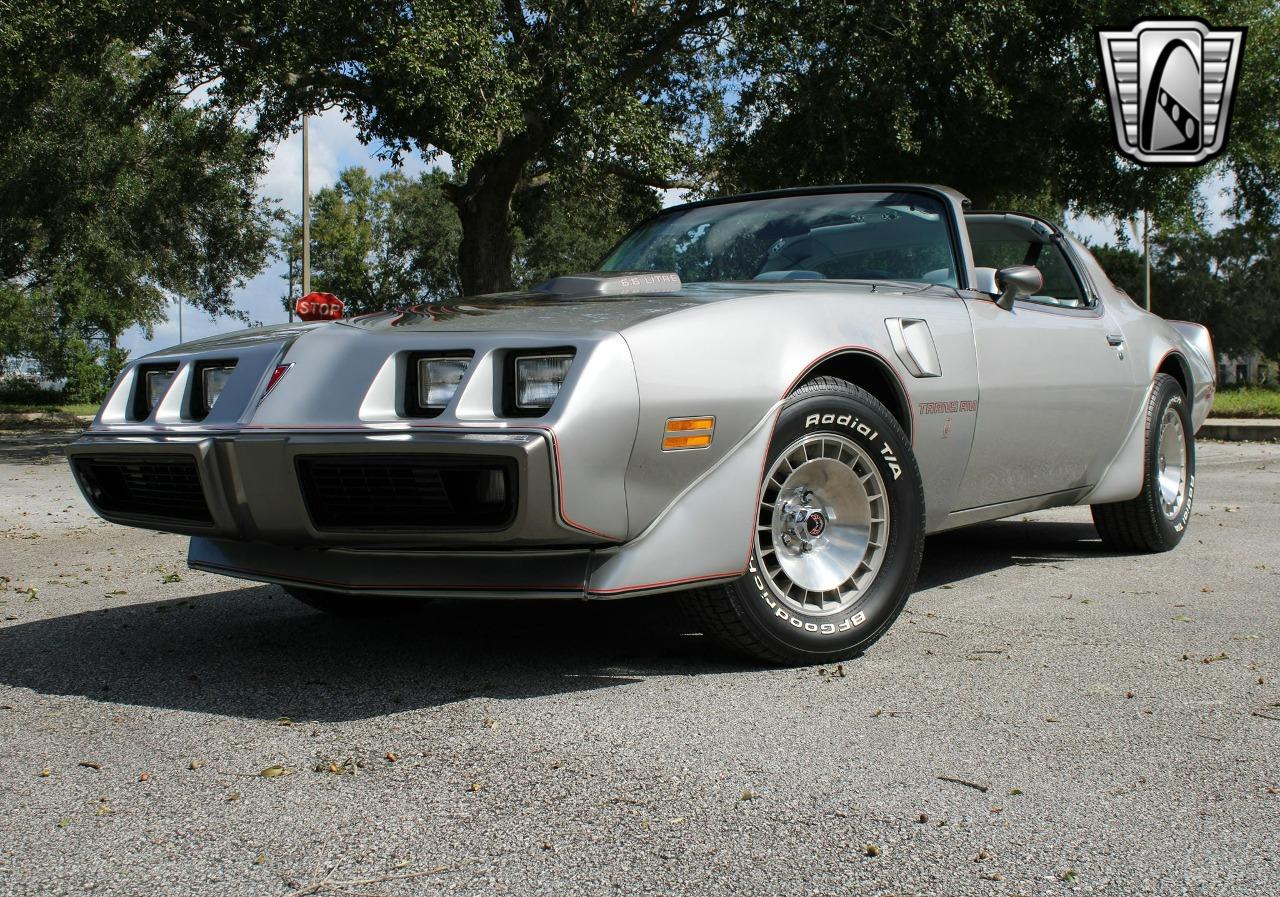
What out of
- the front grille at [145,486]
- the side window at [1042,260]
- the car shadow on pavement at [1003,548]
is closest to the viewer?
the front grille at [145,486]

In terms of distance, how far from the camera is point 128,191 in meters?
21.8

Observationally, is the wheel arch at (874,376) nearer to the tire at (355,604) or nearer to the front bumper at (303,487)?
the front bumper at (303,487)

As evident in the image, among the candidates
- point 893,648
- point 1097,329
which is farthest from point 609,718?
point 1097,329

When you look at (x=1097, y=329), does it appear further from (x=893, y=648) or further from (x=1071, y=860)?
(x=1071, y=860)

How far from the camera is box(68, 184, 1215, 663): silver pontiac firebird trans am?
299cm

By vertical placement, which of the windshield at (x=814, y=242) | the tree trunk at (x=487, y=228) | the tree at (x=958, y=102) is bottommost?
the windshield at (x=814, y=242)

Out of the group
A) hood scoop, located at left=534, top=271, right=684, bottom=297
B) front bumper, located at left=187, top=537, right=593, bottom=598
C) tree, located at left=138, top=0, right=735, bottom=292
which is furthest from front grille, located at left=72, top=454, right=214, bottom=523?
tree, located at left=138, top=0, right=735, bottom=292

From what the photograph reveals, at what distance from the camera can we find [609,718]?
2.99 m

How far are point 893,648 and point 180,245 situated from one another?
76.7ft

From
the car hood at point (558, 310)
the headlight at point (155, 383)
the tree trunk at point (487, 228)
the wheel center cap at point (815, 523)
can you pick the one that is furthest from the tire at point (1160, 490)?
the tree trunk at point (487, 228)

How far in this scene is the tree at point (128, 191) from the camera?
61.6 ft

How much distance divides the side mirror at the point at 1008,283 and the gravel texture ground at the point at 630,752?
110 cm

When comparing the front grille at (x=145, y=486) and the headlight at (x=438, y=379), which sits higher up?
the headlight at (x=438, y=379)

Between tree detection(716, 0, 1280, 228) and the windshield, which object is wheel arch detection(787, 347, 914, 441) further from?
tree detection(716, 0, 1280, 228)
